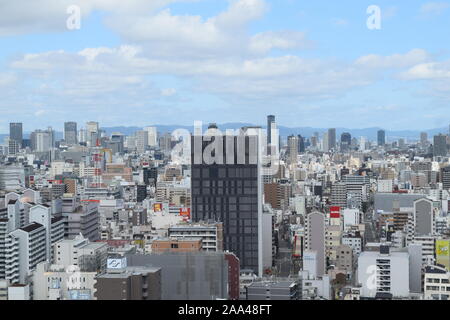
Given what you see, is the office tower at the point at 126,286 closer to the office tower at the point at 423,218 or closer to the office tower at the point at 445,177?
the office tower at the point at 423,218

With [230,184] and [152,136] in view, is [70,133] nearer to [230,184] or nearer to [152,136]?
[152,136]

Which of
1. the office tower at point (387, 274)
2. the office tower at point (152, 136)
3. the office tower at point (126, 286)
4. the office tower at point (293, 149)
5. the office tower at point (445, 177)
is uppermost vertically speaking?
the office tower at point (152, 136)

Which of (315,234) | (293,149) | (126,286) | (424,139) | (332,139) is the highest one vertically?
(332,139)

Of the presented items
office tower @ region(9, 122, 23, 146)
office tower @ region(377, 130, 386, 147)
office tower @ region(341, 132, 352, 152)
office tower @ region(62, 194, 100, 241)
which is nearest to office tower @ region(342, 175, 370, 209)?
office tower @ region(377, 130, 386, 147)

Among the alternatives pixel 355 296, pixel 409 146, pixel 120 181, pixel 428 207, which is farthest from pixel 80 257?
pixel 409 146

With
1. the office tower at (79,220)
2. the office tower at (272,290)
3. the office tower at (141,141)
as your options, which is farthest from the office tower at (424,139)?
the office tower at (272,290)

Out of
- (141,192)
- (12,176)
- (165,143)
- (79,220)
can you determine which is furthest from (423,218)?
(165,143)
